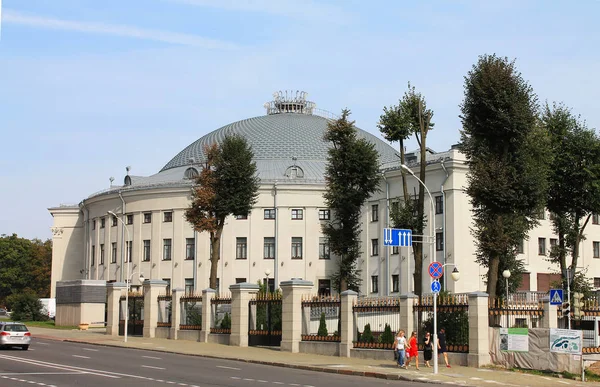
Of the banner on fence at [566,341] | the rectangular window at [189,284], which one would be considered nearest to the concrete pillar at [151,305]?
the rectangular window at [189,284]

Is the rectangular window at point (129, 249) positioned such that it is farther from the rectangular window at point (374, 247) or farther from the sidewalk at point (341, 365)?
the sidewalk at point (341, 365)

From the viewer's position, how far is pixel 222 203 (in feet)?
185

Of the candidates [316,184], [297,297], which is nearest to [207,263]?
[316,184]

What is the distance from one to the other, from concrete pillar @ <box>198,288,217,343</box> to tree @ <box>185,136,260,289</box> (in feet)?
21.4

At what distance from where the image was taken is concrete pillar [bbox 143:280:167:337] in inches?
2141

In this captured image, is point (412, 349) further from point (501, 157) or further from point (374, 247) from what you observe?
point (374, 247)

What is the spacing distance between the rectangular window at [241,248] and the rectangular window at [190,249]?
420 centimetres

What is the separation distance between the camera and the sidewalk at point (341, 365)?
1169 inches

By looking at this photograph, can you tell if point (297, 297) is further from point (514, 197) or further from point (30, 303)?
point (30, 303)

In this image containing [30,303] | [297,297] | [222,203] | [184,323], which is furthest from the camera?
[30,303]

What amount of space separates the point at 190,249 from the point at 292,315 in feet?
140

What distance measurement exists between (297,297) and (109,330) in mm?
19733

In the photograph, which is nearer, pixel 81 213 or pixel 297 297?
pixel 297 297

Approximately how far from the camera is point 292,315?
42562 millimetres
